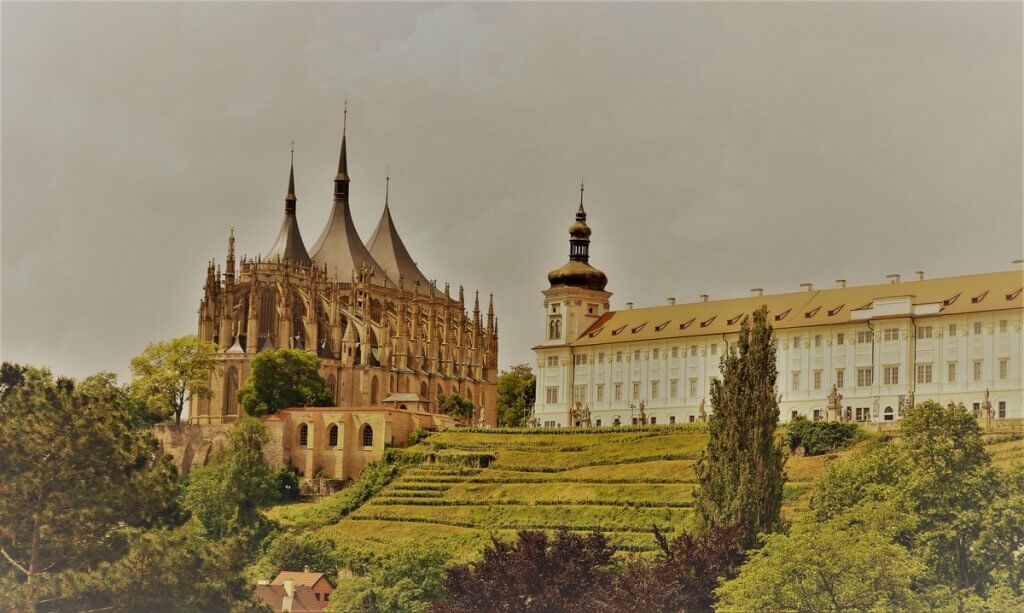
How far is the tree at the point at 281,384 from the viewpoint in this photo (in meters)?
106

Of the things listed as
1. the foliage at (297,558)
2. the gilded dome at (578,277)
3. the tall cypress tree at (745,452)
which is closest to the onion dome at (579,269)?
the gilded dome at (578,277)

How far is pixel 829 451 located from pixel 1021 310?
10.5 meters

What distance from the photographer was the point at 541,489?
85562mm

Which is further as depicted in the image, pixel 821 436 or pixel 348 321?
pixel 348 321

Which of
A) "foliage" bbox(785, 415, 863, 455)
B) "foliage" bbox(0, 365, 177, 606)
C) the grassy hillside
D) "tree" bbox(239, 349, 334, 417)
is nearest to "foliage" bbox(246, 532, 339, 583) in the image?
the grassy hillside

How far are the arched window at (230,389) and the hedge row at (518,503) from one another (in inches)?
890

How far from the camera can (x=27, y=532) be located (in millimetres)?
50875

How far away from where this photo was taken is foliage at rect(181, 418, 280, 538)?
8800 centimetres

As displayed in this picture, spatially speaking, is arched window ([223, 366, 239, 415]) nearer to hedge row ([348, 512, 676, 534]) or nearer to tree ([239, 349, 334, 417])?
tree ([239, 349, 334, 417])

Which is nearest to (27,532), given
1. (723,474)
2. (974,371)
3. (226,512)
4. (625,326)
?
(723,474)

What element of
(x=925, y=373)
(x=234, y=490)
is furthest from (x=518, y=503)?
(x=925, y=373)

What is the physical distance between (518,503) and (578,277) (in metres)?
23.3

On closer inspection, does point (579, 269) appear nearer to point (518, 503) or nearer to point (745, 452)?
point (518, 503)

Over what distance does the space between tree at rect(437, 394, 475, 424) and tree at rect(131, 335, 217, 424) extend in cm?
1597
